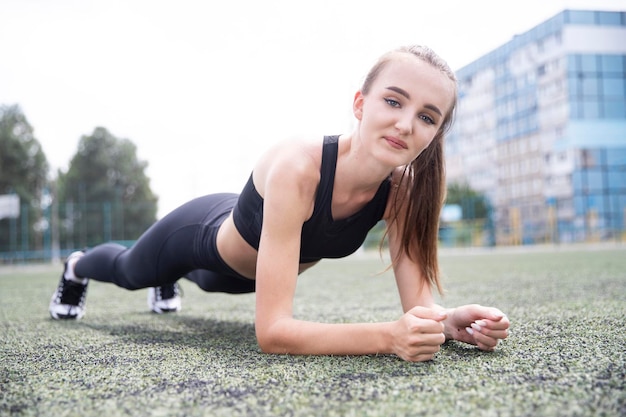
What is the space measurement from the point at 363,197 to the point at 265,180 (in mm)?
307

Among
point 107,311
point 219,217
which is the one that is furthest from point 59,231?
point 219,217

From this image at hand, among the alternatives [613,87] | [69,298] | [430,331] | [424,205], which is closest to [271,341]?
[430,331]

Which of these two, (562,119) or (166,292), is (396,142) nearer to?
(166,292)

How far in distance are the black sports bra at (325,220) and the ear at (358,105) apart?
0.10 m

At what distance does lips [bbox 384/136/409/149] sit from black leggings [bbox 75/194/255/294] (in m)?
0.84

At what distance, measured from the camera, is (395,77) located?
1.45 m

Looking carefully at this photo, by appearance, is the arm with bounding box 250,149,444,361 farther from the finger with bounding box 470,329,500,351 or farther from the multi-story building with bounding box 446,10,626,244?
the multi-story building with bounding box 446,10,626,244

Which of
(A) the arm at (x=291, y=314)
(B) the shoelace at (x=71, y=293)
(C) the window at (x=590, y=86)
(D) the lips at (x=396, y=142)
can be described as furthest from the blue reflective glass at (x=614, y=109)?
(A) the arm at (x=291, y=314)

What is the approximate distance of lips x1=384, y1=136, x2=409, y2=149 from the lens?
56.9 inches

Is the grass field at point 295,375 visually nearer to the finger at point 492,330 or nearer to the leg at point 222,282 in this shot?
the finger at point 492,330

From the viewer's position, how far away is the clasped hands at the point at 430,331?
1257 millimetres

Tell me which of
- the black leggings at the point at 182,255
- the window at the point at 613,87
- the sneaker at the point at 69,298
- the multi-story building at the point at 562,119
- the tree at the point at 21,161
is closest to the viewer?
the black leggings at the point at 182,255

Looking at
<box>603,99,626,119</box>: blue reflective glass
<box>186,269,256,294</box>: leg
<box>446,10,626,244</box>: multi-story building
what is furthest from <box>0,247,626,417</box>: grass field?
<box>603,99,626,119</box>: blue reflective glass

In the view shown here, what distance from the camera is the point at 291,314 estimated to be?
4.66 feet
